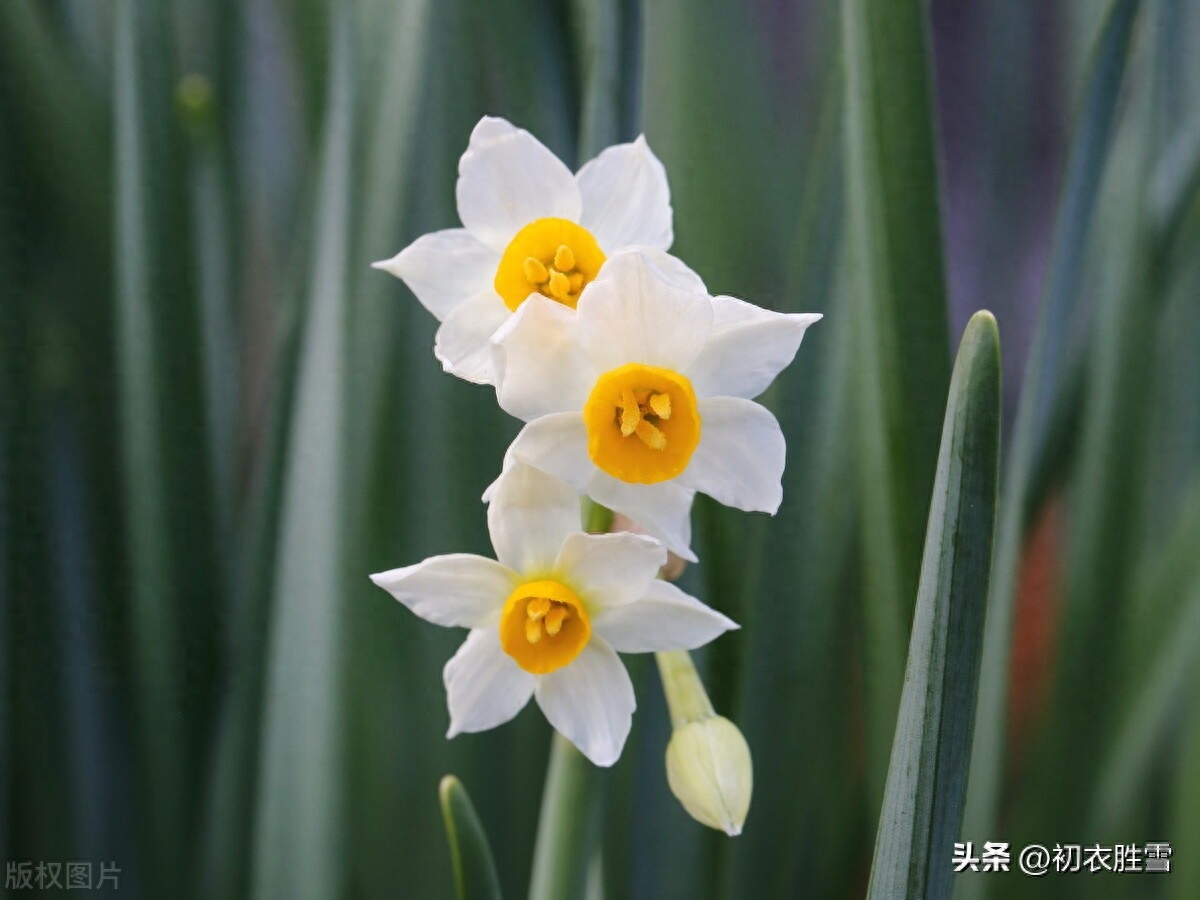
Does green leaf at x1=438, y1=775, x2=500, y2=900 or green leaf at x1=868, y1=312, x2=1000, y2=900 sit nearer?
green leaf at x1=868, y1=312, x2=1000, y2=900

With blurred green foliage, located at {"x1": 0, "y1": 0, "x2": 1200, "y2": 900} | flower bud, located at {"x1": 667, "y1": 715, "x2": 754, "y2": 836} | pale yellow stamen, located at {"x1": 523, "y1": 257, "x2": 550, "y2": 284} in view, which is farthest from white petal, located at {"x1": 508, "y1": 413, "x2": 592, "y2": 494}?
blurred green foliage, located at {"x1": 0, "y1": 0, "x2": 1200, "y2": 900}

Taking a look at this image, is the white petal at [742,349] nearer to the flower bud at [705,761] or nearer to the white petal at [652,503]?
the white petal at [652,503]

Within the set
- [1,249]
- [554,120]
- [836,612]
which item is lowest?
[836,612]

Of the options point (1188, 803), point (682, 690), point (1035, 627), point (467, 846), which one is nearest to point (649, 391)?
point (682, 690)

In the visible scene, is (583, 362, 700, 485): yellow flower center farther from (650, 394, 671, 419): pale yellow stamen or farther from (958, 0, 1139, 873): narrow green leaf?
(958, 0, 1139, 873): narrow green leaf

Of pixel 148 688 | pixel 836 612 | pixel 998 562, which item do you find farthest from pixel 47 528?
pixel 998 562

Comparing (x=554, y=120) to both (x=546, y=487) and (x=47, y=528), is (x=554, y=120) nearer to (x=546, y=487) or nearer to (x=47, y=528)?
(x=546, y=487)
